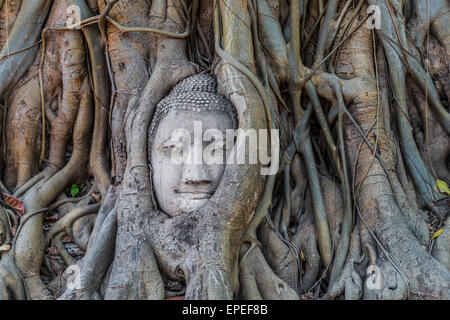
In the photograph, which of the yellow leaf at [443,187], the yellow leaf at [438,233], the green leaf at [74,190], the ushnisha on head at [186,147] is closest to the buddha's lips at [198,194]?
the ushnisha on head at [186,147]

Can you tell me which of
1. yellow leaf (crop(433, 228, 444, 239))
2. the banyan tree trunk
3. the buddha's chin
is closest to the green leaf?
the banyan tree trunk

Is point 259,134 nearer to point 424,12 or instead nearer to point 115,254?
point 115,254

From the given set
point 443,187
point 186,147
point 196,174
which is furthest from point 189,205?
point 443,187

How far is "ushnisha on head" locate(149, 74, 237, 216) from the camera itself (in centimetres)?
297

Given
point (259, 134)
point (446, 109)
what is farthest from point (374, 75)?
point (259, 134)

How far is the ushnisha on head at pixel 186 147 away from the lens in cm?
297

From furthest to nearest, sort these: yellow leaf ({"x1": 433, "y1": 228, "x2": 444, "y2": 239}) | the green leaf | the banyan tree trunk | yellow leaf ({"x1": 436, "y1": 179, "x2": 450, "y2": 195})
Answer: the green leaf < yellow leaf ({"x1": 436, "y1": 179, "x2": 450, "y2": 195}) < yellow leaf ({"x1": 433, "y1": 228, "x2": 444, "y2": 239}) < the banyan tree trunk

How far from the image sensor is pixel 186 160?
301 centimetres

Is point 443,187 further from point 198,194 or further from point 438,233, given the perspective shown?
point 198,194

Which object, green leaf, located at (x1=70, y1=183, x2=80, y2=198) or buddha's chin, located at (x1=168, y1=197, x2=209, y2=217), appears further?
green leaf, located at (x1=70, y1=183, x2=80, y2=198)

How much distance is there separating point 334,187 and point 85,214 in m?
1.67

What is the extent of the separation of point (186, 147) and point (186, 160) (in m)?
0.08

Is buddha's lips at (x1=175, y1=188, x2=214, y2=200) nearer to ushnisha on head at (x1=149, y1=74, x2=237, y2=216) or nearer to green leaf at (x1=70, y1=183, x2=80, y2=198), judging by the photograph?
ushnisha on head at (x1=149, y1=74, x2=237, y2=216)

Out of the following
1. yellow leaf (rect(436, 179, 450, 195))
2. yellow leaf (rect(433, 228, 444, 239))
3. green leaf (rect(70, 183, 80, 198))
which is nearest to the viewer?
yellow leaf (rect(433, 228, 444, 239))
